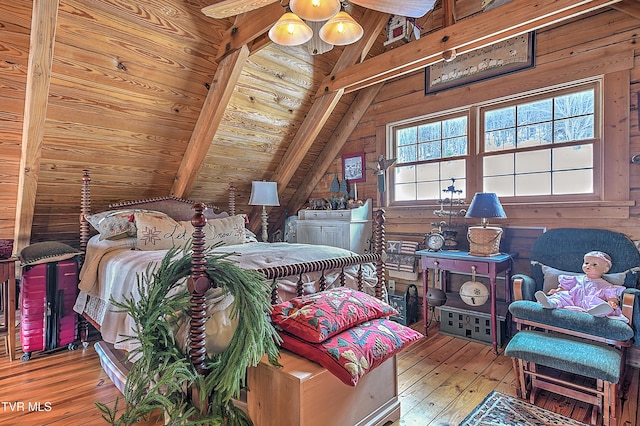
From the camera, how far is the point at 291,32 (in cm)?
205

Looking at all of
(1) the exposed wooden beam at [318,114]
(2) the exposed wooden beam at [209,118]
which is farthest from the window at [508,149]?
(2) the exposed wooden beam at [209,118]

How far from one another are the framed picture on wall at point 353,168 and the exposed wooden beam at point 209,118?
180 centimetres

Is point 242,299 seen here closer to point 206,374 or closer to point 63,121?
point 206,374

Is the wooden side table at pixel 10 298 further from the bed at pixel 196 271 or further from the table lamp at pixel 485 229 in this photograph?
the table lamp at pixel 485 229

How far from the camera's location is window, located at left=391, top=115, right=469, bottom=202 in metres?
3.65

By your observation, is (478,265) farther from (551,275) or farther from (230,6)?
(230,6)

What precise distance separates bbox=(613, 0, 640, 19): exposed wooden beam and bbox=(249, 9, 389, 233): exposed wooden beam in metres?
1.87

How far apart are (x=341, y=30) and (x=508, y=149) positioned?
2172 mm

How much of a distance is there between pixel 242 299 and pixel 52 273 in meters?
Result: 2.30

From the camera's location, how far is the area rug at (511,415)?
6.19 feet

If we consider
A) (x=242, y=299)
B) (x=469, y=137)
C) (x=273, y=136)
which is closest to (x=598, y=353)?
(x=242, y=299)

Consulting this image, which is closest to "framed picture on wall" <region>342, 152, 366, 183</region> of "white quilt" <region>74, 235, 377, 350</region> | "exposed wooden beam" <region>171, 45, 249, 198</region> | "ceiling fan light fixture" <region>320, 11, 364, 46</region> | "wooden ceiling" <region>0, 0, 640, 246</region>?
"wooden ceiling" <region>0, 0, 640, 246</region>

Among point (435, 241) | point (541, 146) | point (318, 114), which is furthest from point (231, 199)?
point (541, 146)

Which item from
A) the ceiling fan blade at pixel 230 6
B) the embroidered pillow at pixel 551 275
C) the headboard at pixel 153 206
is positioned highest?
the ceiling fan blade at pixel 230 6
